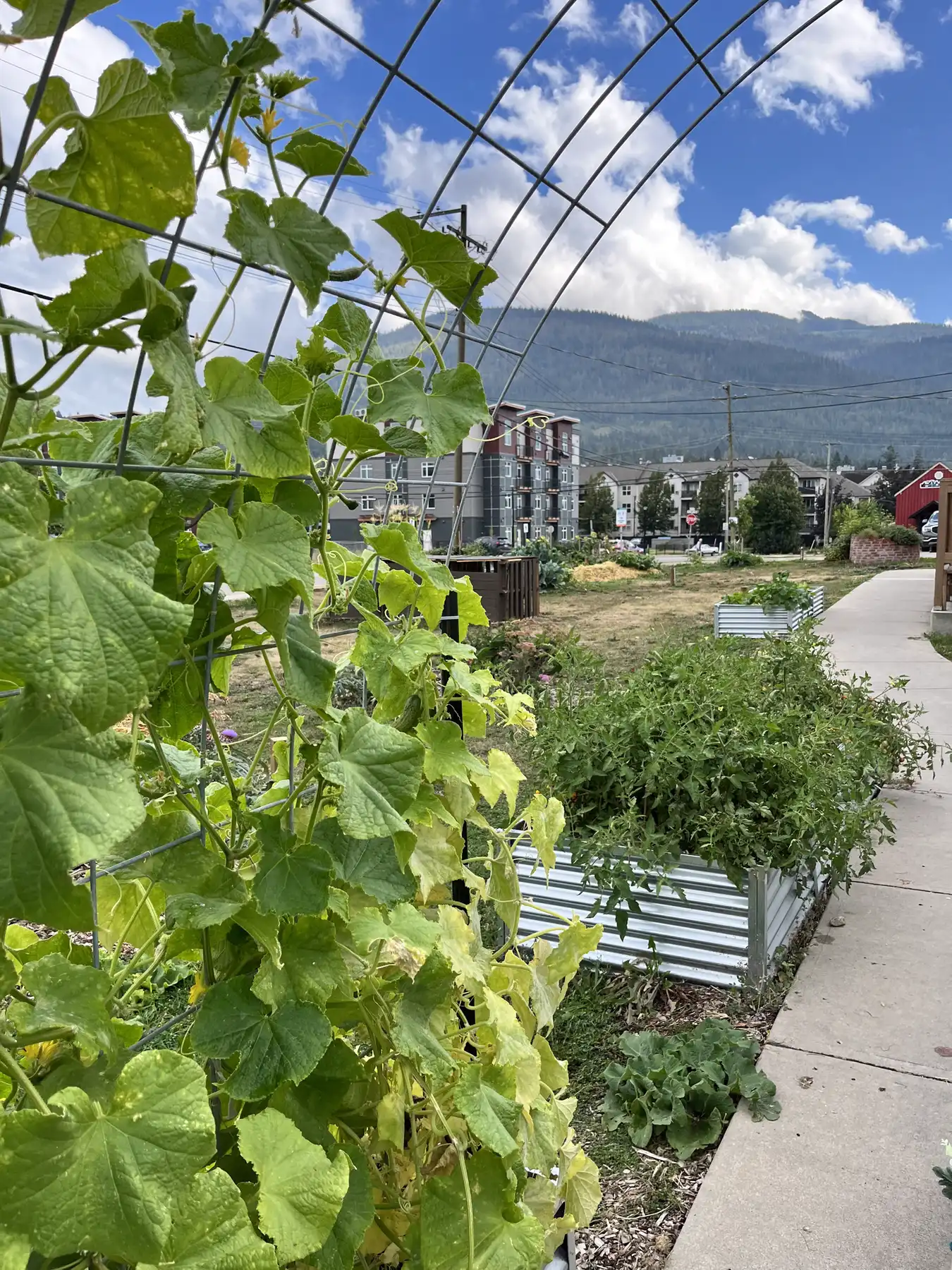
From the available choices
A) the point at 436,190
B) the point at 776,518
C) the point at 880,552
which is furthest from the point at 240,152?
the point at 776,518

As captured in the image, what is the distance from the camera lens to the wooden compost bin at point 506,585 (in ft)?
44.2

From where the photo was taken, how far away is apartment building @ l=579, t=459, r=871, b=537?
9100cm

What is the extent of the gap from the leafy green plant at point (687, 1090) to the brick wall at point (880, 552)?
28.7m

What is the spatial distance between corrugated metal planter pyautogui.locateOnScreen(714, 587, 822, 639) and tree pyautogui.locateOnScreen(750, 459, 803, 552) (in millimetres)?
38024

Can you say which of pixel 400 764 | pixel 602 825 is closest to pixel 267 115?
pixel 400 764

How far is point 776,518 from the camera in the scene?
46812mm

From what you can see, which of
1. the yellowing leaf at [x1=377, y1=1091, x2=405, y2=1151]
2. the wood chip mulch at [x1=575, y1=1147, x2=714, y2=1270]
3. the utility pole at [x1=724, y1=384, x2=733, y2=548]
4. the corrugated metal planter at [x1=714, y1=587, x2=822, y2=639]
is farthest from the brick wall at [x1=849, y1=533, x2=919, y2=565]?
the yellowing leaf at [x1=377, y1=1091, x2=405, y2=1151]

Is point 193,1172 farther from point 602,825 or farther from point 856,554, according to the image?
point 856,554

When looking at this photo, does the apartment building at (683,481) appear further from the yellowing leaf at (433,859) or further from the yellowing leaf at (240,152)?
the yellowing leaf at (240,152)

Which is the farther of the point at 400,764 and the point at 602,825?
the point at 602,825

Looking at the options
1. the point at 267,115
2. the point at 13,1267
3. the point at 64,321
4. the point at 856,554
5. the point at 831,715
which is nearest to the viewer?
the point at 13,1267

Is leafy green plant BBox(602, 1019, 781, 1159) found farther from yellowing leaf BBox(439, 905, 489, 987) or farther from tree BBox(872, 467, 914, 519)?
tree BBox(872, 467, 914, 519)

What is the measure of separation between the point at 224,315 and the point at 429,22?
1.47 feet

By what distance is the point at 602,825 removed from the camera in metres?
2.71
